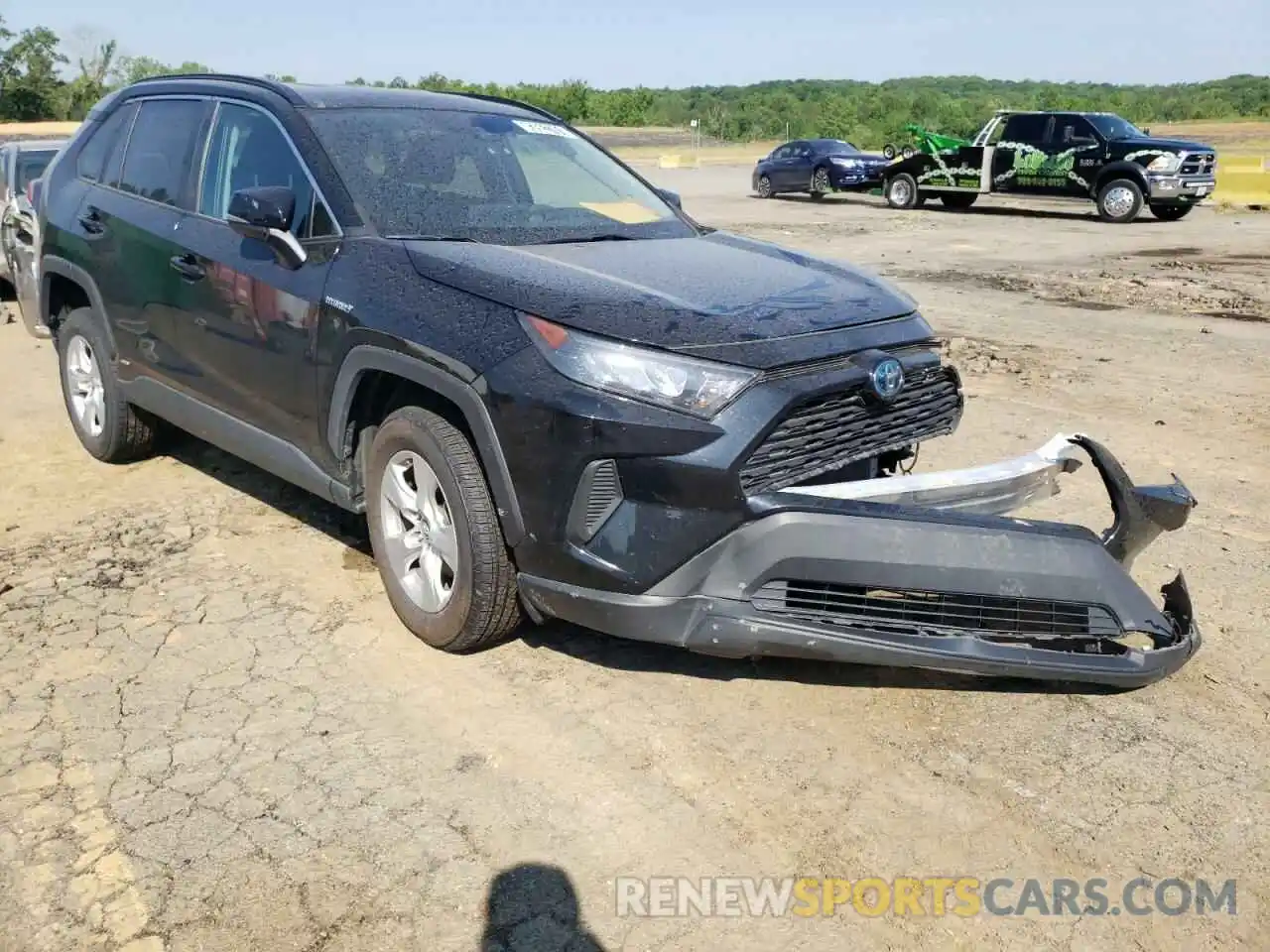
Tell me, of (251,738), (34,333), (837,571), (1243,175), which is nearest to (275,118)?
(251,738)

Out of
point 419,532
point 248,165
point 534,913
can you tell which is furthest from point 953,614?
point 248,165

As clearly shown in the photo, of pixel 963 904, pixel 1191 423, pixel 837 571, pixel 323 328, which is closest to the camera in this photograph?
pixel 963 904

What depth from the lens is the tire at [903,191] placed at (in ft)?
75.5

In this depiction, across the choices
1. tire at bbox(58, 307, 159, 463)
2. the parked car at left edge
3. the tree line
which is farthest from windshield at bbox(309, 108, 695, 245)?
the tree line

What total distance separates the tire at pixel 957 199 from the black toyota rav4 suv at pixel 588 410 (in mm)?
19210

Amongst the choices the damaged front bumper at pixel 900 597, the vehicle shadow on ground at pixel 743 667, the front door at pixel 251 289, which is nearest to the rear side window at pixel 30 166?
the front door at pixel 251 289

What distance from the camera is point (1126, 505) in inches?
138

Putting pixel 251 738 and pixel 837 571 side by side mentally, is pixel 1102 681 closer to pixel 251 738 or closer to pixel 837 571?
pixel 837 571

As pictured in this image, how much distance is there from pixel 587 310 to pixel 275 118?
186 cm

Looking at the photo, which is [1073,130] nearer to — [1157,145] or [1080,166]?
[1080,166]

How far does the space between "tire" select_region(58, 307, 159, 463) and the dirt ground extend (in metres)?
0.52

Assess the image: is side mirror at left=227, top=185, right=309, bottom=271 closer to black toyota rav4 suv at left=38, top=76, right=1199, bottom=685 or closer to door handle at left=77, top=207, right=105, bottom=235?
black toyota rav4 suv at left=38, top=76, right=1199, bottom=685

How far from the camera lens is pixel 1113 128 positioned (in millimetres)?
19625

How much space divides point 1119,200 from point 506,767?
19.5 metres
